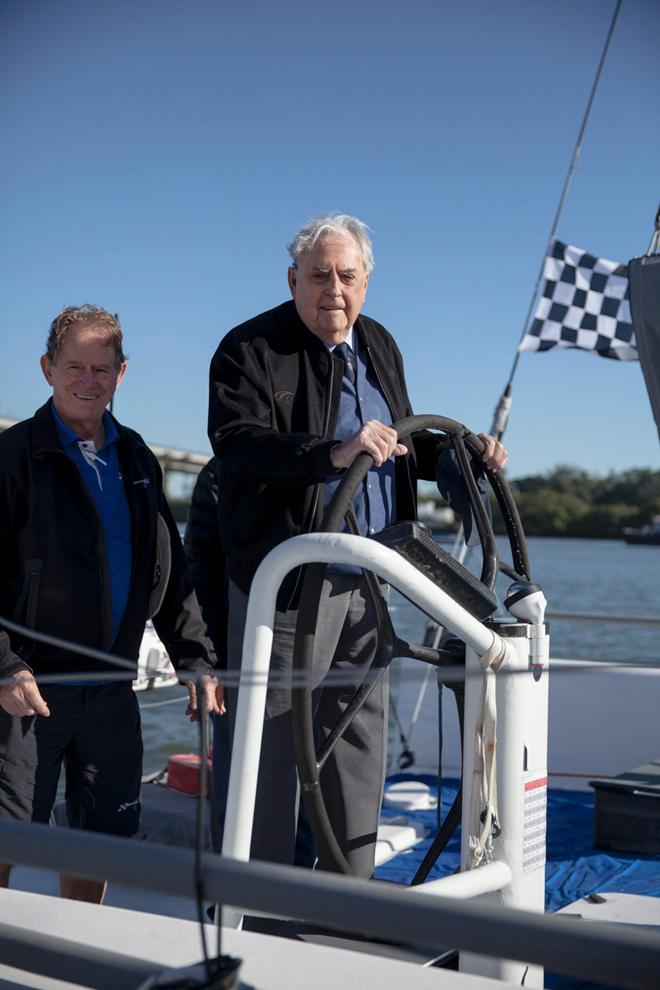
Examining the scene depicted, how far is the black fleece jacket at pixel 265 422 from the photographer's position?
5.09ft

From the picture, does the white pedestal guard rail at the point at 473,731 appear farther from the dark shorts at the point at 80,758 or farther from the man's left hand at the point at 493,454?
the dark shorts at the point at 80,758

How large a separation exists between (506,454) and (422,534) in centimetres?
42

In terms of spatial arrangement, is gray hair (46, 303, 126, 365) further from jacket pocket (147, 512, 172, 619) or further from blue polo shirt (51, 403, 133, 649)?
jacket pocket (147, 512, 172, 619)

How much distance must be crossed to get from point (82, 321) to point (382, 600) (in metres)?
0.69

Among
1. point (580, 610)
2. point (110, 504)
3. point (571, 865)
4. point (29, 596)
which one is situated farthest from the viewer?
point (580, 610)

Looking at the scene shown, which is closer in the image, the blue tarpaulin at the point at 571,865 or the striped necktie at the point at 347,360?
the striped necktie at the point at 347,360

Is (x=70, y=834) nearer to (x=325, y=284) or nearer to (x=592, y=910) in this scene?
(x=325, y=284)

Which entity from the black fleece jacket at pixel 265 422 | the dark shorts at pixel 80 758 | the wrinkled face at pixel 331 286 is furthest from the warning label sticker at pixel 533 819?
the wrinkled face at pixel 331 286

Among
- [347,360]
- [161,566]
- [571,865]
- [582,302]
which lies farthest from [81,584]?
[582,302]

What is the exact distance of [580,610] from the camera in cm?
2033

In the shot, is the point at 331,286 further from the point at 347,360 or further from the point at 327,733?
the point at 327,733

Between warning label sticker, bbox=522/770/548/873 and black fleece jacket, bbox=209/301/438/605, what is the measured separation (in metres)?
0.45

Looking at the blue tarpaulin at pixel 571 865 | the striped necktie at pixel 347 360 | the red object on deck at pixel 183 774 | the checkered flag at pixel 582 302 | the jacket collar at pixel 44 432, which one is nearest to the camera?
the jacket collar at pixel 44 432

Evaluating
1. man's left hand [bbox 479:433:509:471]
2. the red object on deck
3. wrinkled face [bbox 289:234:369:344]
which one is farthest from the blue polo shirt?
the red object on deck
